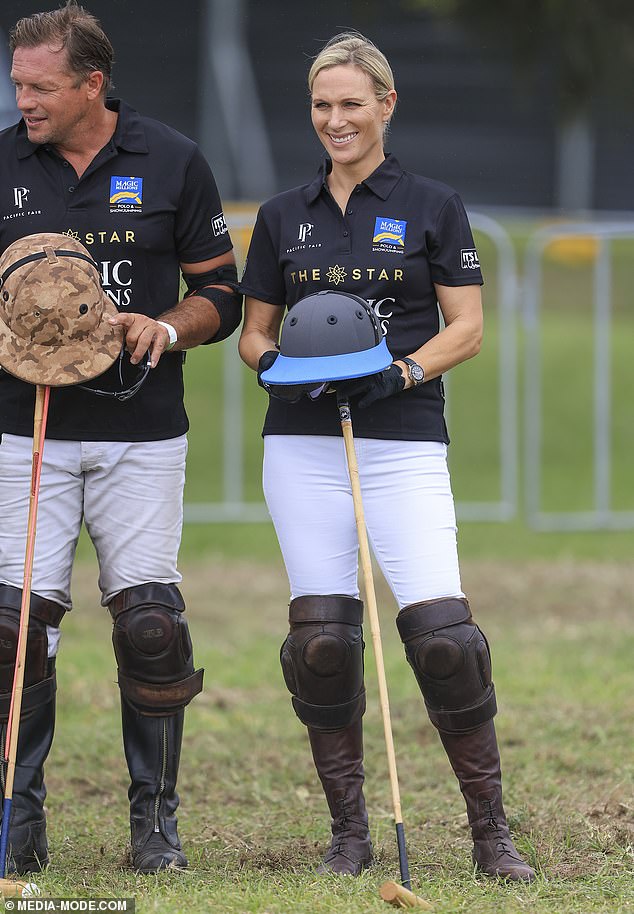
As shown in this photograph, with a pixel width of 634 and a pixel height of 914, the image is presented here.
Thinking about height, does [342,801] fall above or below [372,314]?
below

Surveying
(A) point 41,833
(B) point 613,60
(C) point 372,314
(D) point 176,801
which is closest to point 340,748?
(D) point 176,801

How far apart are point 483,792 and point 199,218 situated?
196cm

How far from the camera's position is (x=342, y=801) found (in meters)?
4.50

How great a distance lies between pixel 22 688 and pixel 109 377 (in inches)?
38.6

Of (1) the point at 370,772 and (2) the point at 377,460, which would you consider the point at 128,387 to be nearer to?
(2) the point at 377,460

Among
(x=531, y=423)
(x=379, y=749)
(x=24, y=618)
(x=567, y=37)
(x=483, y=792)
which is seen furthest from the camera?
(x=567, y=37)

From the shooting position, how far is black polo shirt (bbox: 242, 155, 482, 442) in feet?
14.3

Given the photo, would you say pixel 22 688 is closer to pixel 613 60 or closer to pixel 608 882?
pixel 608 882

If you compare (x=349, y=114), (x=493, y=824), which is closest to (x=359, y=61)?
(x=349, y=114)

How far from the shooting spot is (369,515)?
438 cm

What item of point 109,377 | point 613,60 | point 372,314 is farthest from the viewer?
point 613,60

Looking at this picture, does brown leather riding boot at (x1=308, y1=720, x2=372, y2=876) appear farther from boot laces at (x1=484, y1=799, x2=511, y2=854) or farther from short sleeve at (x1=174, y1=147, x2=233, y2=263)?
short sleeve at (x1=174, y1=147, x2=233, y2=263)

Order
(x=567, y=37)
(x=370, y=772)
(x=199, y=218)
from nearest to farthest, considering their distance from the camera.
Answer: (x=199, y=218), (x=370, y=772), (x=567, y=37)

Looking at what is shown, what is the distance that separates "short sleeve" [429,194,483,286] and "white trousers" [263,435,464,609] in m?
0.50
